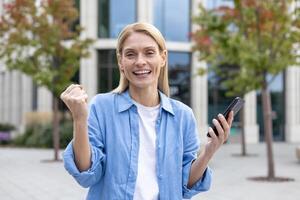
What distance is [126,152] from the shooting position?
2.35 metres

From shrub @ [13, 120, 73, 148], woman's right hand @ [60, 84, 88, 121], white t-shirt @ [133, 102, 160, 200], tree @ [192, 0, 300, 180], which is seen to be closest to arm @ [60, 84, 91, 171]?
woman's right hand @ [60, 84, 88, 121]

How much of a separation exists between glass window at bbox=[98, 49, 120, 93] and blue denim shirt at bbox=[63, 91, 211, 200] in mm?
24213

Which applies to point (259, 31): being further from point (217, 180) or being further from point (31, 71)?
point (31, 71)

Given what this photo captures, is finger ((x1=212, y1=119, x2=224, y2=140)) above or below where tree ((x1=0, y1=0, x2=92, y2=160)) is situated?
below

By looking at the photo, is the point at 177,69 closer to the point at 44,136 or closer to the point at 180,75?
the point at 180,75

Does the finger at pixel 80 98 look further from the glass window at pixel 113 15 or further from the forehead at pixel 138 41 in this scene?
the glass window at pixel 113 15

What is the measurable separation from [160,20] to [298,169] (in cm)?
1439

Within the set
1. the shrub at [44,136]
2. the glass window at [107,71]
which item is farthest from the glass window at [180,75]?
the shrub at [44,136]

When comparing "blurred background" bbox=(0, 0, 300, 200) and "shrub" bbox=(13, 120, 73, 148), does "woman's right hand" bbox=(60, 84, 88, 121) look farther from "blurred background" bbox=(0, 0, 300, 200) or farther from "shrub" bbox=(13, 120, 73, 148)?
"shrub" bbox=(13, 120, 73, 148)

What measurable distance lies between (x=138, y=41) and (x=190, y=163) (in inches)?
24.6

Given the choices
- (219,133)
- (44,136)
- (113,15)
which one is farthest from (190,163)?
(113,15)

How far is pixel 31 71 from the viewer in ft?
56.1

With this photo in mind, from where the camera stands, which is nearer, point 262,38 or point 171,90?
point 262,38

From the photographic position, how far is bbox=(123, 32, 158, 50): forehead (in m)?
2.44
